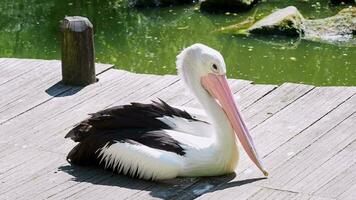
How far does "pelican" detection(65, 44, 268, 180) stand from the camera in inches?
151

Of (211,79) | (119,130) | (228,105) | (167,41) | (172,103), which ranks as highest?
(211,79)

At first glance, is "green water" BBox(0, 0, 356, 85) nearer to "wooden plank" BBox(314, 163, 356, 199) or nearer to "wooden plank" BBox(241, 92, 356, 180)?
"wooden plank" BBox(241, 92, 356, 180)

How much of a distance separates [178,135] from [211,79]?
326 mm

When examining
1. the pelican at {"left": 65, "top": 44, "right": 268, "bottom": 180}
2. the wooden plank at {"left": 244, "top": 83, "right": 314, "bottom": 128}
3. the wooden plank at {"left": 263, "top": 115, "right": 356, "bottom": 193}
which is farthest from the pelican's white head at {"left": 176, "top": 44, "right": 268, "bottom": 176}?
the wooden plank at {"left": 244, "top": 83, "right": 314, "bottom": 128}

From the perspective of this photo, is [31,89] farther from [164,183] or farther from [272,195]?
[272,195]

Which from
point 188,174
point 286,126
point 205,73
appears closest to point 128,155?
point 188,174

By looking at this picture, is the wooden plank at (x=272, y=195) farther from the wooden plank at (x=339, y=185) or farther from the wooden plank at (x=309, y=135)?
the wooden plank at (x=309, y=135)

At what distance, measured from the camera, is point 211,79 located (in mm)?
4000

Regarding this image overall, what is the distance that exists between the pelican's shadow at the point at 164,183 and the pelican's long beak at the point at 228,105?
173 mm

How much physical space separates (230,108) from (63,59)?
1.82 metres

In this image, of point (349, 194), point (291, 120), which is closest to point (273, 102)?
point (291, 120)

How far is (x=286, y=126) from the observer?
14.8 ft

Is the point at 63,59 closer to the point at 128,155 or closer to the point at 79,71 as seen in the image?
the point at 79,71

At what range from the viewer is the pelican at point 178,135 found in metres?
3.85
